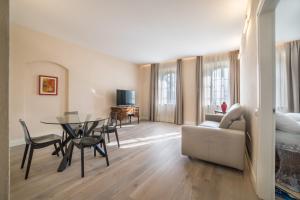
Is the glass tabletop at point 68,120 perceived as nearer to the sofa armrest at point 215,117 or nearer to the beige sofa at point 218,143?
the beige sofa at point 218,143

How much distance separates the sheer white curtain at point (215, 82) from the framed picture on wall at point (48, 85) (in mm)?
4838

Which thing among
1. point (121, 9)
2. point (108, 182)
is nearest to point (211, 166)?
point (108, 182)

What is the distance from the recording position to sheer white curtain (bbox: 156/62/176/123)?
20.6 ft

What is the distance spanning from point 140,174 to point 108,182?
0.45 m

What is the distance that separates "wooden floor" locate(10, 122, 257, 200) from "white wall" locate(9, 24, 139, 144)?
3.50 ft

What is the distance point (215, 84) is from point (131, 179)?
14.8 feet

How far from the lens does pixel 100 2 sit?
2451 mm

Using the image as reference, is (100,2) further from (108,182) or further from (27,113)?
(27,113)

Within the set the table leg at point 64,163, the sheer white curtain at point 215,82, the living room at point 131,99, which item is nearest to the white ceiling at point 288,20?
the living room at point 131,99

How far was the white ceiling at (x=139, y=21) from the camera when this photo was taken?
2512 millimetres

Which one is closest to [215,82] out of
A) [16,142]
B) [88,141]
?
[88,141]

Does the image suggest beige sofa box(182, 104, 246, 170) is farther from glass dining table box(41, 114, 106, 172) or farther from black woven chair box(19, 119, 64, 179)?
black woven chair box(19, 119, 64, 179)

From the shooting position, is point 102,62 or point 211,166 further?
point 102,62
